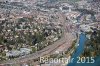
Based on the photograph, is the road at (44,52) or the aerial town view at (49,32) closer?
the road at (44,52)

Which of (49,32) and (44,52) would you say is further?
(49,32)

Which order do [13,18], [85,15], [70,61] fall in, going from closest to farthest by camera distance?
[70,61]
[13,18]
[85,15]

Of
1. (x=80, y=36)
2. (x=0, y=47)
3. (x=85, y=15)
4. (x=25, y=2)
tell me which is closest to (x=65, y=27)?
(x=80, y=36)

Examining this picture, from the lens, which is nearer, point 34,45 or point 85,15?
point 34,45

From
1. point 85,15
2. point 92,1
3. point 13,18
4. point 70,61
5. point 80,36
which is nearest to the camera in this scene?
point 70,61

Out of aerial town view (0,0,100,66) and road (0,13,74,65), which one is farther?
aerial town view (0,0,100,66)

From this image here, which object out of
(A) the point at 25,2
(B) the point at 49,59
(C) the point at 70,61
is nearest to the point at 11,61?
(B) the point at 49,59

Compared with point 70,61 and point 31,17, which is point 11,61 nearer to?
point 70,61
